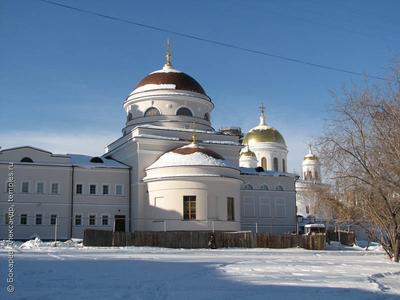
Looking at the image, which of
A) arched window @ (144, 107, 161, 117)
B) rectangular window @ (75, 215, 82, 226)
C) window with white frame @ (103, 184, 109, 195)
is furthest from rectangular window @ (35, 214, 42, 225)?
arched window @ (144, 107, 161, 117)

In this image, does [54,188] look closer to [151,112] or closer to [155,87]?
[151,112]

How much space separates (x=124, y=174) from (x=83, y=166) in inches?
154

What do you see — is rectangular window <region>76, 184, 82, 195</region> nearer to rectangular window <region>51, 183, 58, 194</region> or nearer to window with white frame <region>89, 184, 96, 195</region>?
window with white frame <region>89, 184, 96, 195</region>

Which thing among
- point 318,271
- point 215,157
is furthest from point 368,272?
point 215,157

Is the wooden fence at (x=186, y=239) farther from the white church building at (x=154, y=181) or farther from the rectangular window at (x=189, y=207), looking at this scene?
the rectangular window at (x=189, y=207)

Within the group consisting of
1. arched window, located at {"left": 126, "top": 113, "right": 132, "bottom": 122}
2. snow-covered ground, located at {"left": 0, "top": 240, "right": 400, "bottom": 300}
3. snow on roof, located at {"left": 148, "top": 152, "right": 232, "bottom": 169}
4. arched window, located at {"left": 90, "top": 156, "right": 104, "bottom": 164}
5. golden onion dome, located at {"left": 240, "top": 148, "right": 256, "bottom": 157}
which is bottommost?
snow-covered ground, located at {"left": 0, "top": 240, "right": 400, "bottom": 300}

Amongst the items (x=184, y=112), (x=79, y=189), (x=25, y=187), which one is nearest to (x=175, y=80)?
(x=184, y=112)

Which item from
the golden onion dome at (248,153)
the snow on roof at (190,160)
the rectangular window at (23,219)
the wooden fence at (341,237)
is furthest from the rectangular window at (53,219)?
the golden onion dome at (248,153)

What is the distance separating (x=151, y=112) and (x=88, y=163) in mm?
8389

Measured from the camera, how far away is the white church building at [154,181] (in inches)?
1695

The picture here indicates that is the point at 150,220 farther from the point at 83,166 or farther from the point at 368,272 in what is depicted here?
the point at 368,272

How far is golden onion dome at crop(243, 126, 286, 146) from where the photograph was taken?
7425 centimetres

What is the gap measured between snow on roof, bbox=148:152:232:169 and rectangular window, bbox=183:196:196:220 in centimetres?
289

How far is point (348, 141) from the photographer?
2575cm
